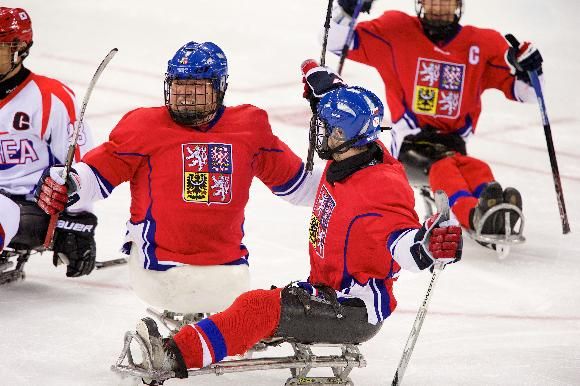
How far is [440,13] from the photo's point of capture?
18.6 ft

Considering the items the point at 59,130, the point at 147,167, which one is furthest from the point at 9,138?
the point at 147,167

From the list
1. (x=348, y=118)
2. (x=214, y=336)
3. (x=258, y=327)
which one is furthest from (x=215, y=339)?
(x=348, y=118)

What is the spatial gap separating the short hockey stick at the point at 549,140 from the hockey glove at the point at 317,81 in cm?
135

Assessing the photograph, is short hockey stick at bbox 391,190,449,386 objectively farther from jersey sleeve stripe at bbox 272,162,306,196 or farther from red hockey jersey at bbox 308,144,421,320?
jersey sleeve stripe at bbox 272,162,306,196

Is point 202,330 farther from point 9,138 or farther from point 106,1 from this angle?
point 106,1

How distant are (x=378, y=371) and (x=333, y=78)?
96 cm

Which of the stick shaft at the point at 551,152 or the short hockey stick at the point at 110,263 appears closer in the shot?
the short hockey stick at the point at 110,263

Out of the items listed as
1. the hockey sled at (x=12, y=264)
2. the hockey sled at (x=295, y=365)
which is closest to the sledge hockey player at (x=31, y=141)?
the hockey sled at (x=12, y=264)

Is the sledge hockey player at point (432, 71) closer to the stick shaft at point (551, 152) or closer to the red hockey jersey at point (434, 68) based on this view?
the red hockey jersey at point (434, 68)

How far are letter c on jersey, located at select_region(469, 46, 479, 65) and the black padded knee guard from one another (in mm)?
2382

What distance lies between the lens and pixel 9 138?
4.59 metres

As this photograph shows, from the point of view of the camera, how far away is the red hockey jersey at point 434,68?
5.68 meters

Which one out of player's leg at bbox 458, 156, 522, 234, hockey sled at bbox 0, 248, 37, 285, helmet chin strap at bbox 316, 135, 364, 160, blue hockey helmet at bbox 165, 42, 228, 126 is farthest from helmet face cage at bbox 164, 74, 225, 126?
player's leg at bbox 458, 156, 522, 234

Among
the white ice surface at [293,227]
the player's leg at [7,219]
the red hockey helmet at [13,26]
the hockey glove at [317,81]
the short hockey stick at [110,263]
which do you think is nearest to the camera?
the hockey glove at [317,81]
